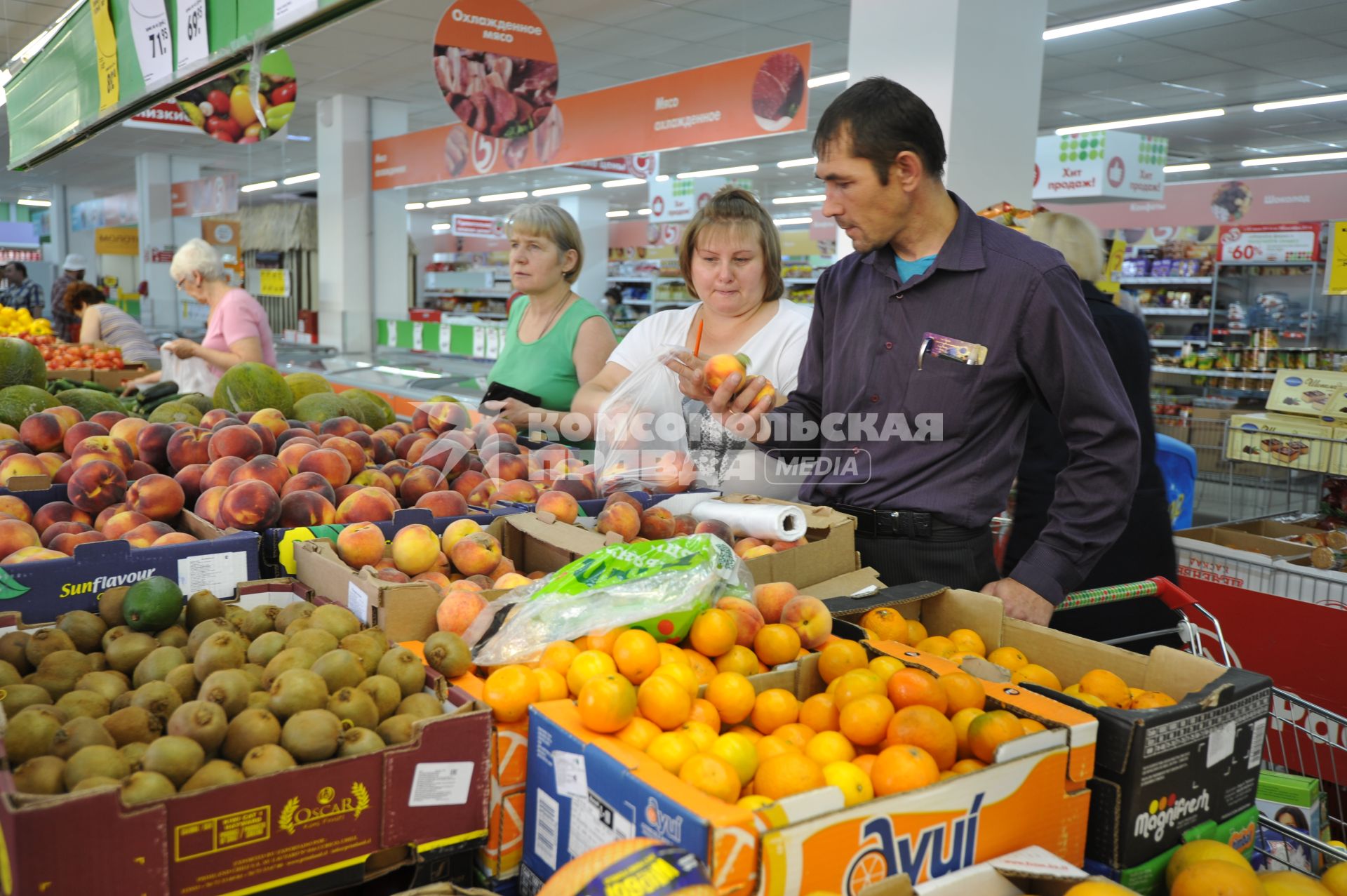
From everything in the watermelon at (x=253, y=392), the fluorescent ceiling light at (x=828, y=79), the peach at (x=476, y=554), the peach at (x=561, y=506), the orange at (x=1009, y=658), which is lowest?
the orange at (x=1009, y=658)

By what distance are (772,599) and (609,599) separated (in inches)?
11.6

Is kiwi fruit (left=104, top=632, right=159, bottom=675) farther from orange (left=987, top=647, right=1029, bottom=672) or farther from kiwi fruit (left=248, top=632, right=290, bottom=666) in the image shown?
orange (left=987, top=647, right=1029, bottom=672)

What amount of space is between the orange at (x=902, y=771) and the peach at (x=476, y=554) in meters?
0.85

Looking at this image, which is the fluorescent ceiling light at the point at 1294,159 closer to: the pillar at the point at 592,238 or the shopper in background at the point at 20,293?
the pillar at the point at 592,238

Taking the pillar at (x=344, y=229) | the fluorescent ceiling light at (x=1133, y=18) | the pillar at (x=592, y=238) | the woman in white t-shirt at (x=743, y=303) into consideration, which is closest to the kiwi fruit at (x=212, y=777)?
the woman in white t-shirt at (x=743, y=303)

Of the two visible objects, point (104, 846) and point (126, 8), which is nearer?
point (104, 846)

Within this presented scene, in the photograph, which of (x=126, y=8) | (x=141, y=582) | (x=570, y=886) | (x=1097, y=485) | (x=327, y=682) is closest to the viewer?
(x=570, y=886)

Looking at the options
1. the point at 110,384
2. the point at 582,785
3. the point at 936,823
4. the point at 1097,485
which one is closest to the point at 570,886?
the point at 582,785

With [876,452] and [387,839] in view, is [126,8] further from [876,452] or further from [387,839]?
[387,839]

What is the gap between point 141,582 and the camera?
146 cm

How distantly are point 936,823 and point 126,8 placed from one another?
6.40m

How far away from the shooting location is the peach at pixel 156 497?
204 cm

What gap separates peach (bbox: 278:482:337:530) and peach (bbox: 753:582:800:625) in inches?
35.8

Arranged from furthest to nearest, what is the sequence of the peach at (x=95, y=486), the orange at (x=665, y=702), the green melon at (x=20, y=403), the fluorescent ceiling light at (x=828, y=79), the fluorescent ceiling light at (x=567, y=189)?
the fluorescent ceiling light at (x=567, y=189) → the fluorescent ceiling light at (x=828, y=79) → the green melon at (x=20, y=403) → the peach at (x=95, y=486) → the orange at (x=665, y=702)
